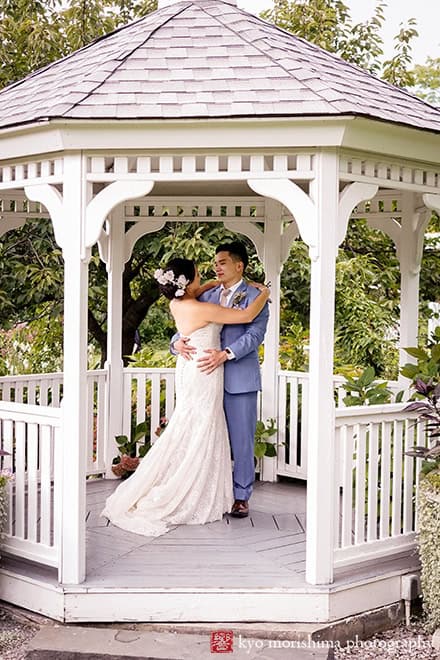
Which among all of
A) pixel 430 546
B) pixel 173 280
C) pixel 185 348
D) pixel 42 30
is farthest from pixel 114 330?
pixel 42 30

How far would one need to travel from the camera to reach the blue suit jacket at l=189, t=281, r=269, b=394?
5.71 metres

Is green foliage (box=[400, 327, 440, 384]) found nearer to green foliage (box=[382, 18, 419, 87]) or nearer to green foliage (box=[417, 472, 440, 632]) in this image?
green foliage (box=[417, 472, 440, 632])

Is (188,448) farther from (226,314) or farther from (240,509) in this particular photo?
(226,314)

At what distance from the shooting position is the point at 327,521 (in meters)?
4.56

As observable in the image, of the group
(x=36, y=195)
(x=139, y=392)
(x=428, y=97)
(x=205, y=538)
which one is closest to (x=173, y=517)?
(x=205, y=538)

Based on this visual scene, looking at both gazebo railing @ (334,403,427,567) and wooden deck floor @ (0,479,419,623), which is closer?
wooden deck floor @ (0,479,419,623)

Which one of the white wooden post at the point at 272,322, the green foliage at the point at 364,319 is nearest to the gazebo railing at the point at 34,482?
the white wooden post at the point at 272,322

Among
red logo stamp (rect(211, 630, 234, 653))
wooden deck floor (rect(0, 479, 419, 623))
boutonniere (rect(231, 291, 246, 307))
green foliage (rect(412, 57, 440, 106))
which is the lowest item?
red logo stamp (rect(211, 630, 234, 653))

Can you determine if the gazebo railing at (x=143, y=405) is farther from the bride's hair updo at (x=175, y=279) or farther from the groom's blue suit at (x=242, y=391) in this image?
the bride's hair updo at (x=175, y=279)

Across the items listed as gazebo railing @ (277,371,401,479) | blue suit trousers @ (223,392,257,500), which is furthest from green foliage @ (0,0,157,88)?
blue suit trousers @ (223,392,257,500)

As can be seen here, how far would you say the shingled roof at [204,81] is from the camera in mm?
4371

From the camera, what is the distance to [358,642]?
4535 millimetres

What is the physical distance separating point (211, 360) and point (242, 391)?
34 cm

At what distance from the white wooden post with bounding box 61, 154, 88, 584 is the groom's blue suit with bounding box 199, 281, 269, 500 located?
1457 millimetres
